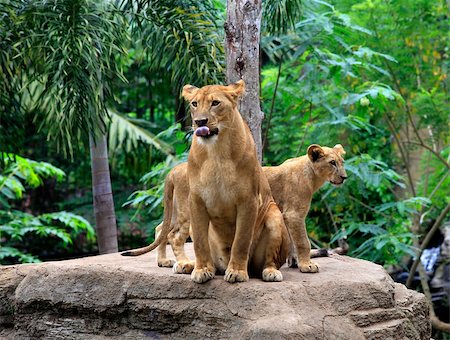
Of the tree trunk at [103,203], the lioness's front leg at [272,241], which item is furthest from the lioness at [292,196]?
the tree trunk at [103,203]

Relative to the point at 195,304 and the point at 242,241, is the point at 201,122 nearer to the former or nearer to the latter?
the point at 242,241

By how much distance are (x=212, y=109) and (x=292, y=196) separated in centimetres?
119

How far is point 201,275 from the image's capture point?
5.48m

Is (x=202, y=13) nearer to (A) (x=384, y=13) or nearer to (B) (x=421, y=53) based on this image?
(A) (x=384, y=13)

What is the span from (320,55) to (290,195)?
413 centimetres

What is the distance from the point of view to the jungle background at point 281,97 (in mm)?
8266

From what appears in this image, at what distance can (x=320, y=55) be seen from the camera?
31.8 ft

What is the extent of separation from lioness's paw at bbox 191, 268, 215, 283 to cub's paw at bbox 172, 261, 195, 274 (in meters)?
0.31

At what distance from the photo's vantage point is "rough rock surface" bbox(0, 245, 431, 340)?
5234 mm

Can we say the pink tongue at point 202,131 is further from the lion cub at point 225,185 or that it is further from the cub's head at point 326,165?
the cub's head at point 326,165

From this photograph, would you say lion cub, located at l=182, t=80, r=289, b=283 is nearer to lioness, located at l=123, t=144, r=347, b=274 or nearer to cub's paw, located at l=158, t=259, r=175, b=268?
lioness, located at l=123, t=144, r=347, b=274

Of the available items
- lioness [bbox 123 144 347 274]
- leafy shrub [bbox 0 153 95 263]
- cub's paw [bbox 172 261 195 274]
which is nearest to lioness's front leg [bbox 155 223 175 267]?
lioness [bbox 123 144 347 274]

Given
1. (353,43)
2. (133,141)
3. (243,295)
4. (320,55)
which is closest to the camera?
(243,295)

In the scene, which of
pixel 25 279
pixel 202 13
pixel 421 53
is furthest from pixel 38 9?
pixel 421 53
